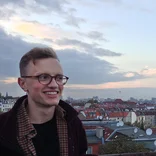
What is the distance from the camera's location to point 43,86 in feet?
4.48

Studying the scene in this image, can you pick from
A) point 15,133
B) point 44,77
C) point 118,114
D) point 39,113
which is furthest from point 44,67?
point 118,114

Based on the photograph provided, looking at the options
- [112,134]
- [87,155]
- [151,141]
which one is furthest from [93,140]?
[87,155]

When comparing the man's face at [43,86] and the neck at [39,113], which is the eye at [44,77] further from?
the neck at [39,113]

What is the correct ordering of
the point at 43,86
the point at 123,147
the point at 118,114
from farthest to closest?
the point at 118,114 < the point at 123,147 < the point at 43,86

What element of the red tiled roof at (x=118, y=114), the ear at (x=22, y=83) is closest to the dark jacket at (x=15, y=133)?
the ear at (x=22, y=83)

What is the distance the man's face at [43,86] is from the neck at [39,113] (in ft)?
0.11

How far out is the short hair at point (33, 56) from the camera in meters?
1.40

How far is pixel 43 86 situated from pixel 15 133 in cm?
24

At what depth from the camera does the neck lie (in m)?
1.42

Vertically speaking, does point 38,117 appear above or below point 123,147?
above

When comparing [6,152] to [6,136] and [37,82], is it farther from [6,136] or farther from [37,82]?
[37,82]

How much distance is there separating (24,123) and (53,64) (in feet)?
0.97

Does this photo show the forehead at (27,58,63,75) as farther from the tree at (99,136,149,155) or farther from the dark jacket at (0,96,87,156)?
the tree at (99,136,149,155)

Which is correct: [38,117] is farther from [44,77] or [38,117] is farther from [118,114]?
[118,114]
